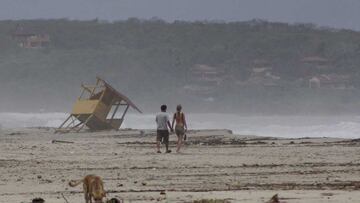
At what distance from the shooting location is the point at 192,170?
19047 mm

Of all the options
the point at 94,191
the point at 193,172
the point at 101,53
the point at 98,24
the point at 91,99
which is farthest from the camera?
the point at 98,24

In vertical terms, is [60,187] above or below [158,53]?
below

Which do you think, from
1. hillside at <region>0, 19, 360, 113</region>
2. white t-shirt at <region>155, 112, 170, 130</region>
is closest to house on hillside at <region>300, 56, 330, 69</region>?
hillside at <region>0, 19, 360, 113</region>

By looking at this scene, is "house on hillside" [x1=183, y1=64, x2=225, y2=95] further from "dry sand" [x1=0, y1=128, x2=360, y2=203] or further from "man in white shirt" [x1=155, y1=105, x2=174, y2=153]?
"man in white shirt" [x1=155, y1=105, x2=174, y2=153]

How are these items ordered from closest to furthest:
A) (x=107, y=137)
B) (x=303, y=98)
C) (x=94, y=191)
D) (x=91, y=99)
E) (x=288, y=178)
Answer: (x=94, y=191) < (x=288, y=178) < (x=107, y=137) < (x=91, y=99) < (x=303, y=98)

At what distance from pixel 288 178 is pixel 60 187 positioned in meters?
3.26

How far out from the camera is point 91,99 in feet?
124

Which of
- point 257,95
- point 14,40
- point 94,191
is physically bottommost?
point 94,191

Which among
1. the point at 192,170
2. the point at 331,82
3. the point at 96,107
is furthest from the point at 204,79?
the point at 192,170

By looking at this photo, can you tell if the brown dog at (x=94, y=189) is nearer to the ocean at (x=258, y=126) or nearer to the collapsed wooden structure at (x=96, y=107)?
the collapsed wooden structure at (x=96, y=107)

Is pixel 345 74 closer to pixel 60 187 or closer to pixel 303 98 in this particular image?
pixel 303 98

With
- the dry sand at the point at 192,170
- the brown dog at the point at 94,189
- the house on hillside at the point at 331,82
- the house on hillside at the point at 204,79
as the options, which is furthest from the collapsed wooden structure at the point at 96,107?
the house on hillside at the point at 331,82

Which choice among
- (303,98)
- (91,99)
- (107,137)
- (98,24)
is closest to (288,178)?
(107,137)

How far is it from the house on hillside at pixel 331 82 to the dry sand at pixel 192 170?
9364 centimetres
